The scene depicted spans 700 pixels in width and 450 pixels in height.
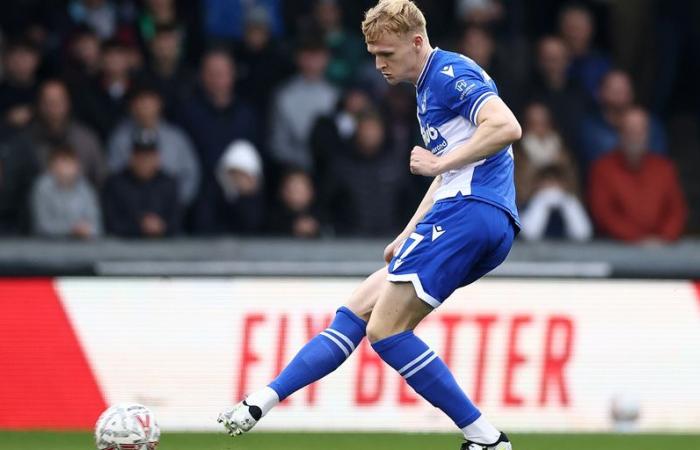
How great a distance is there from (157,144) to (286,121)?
3.98 ft

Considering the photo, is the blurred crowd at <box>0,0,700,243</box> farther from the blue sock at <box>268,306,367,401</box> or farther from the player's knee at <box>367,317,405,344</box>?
the player's knee at <box>367,317,405,344</box>

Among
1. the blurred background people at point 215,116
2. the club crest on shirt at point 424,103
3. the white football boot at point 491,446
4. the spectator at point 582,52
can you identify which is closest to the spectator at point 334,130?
the blurred background people at point 215,116

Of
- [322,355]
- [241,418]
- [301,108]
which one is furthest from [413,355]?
[301,108]

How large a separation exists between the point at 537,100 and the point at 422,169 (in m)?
6.60

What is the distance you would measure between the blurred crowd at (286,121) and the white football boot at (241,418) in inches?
163

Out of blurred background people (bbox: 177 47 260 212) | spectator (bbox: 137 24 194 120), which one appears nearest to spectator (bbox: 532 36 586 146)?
blurred background people (bbox: 177 47 260 212)

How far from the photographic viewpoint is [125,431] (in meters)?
6.92

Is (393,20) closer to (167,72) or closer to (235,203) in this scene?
(235,203)

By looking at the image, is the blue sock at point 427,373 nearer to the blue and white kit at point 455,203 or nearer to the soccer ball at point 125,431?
the blue and white kit at point 455,203

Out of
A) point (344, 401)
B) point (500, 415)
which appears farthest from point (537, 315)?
point (344, 401)

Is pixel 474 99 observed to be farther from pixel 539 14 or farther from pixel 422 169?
pixel 539 14

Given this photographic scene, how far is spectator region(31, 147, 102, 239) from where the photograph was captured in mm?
11523

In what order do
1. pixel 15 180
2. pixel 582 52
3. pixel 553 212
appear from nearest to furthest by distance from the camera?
pixel 15 180, pixel 553 212, pixel 582 52

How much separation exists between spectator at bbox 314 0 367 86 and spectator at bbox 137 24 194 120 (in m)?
1.27
